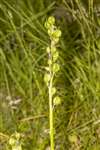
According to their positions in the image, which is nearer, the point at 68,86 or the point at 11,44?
the point at 68,86

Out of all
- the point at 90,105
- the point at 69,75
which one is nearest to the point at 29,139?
the point at 90,105

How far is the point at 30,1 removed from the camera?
2.08m

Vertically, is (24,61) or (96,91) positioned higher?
(24,61)

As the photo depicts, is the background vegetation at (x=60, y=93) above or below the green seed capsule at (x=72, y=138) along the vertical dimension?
above

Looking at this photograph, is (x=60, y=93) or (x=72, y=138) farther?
(x=60, y=93)

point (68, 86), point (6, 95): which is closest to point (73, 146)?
point (68, 86)

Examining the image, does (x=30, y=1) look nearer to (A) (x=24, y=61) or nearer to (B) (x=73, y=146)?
(A) (x=24, y=61)

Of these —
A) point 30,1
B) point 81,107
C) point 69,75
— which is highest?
point 30,1

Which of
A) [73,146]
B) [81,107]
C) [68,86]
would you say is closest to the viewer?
[73,146]

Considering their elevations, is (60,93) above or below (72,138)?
above

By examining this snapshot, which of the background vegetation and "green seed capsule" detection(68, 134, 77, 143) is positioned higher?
the background vegetation

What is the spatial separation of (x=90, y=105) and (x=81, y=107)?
51mm

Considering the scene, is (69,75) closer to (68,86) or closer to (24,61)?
(68,86)

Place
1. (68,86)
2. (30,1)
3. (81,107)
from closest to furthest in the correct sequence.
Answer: (81,107) → (68,86) → (30,1)
